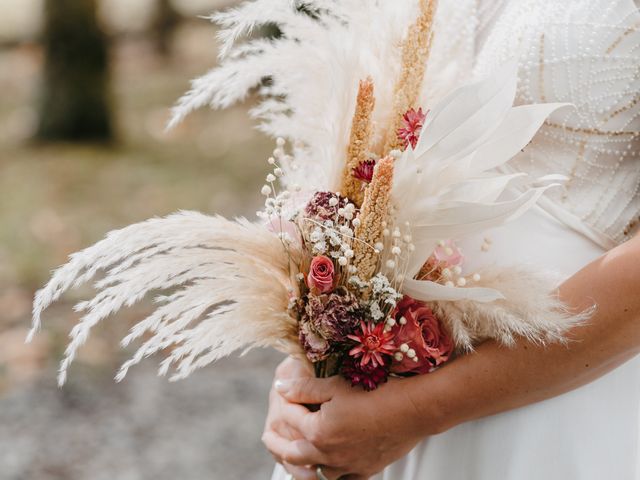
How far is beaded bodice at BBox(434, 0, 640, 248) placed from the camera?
1.49m

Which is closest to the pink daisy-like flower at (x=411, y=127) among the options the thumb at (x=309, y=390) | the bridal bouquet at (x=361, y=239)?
the bridal bouquet at (x=361, y=239)

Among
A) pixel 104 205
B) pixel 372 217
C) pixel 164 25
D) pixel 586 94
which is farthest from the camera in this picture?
pixel 164 25

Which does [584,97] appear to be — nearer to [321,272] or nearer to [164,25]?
[321,272]

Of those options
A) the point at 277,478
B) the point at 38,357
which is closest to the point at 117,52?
the point at 38,357

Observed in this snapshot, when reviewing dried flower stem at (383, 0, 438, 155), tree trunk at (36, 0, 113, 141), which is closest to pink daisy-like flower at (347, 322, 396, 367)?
dried flower stem at (383, 0, 438, 155)

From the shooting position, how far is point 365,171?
1.37 meters

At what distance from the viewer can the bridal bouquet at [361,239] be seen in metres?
1.28

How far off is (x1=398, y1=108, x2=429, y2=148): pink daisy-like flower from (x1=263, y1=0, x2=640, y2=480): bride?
12.6 inches

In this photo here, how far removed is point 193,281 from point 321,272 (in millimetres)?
237

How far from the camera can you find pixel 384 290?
51.6 inches

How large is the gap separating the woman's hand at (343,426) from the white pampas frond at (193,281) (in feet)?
0.59

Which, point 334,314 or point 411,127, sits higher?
point 411,127

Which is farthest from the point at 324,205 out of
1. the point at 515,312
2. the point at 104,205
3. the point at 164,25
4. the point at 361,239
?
the point at 164,25

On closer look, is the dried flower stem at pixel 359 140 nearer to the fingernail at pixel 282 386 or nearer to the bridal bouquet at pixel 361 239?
the bridal bouquet at pixel 361 239
